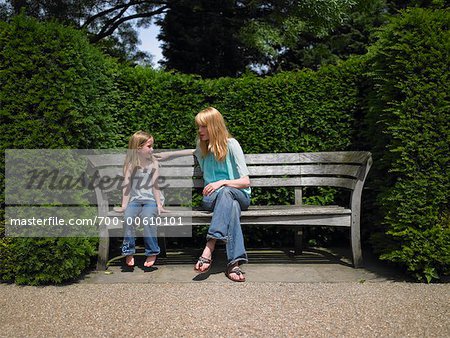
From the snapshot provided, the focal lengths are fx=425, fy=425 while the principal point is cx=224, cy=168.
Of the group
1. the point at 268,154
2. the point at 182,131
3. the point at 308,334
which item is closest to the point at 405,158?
the point at 268,154

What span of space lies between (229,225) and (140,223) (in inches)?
37.9

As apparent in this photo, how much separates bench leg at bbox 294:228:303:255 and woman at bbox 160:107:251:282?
83 cm

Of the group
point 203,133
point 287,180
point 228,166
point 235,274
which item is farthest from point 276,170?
point 235,274

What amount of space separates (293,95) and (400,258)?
2.20 m

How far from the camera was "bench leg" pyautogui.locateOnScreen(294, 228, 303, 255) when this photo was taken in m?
4.83

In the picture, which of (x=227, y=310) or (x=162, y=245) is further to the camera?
(x=162, y=245)

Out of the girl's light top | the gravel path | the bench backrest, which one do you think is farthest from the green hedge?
the girl's light top

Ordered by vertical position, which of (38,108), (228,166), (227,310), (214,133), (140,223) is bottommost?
(227,310)

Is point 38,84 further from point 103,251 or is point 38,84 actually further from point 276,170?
point 276,170

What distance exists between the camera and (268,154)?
487cm

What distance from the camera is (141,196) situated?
172 inches

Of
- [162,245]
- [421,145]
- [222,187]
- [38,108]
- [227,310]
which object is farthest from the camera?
[162,245]

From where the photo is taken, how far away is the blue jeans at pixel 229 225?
394cm

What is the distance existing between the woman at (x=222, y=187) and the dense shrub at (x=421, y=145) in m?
1.42
